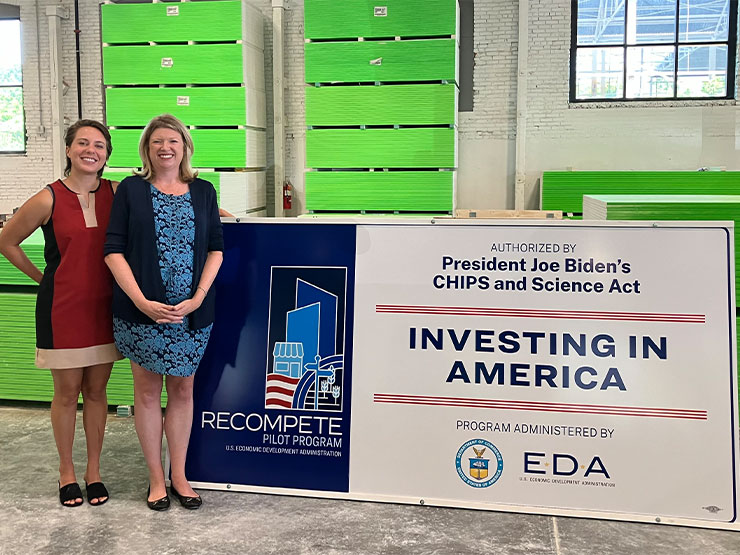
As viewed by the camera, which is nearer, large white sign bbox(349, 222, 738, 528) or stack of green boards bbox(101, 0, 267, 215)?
large white sign bbox(349, 222, 738, 528)

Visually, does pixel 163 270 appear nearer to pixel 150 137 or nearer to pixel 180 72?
pixel 150 137

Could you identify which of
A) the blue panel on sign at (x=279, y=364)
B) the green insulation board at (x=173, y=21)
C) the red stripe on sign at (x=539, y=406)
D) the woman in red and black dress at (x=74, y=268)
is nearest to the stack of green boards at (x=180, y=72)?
the green insulation board at (x=173, y=21)

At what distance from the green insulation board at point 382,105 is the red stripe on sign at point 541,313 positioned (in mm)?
5545

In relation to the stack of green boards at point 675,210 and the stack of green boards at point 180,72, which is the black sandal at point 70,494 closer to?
the stack of green boards at point 675,210

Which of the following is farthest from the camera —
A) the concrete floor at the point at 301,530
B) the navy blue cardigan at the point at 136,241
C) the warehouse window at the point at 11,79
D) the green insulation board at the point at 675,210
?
the warehouse window at the point at 11,79

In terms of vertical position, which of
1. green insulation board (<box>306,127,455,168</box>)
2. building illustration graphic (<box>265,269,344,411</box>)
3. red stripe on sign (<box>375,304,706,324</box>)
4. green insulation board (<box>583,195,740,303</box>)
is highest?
green insulation board (<box>306,127,455,168</box>)

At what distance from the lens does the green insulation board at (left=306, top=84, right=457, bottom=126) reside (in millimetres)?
8836

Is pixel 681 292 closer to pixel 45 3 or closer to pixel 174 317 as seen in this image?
pixel 174 317

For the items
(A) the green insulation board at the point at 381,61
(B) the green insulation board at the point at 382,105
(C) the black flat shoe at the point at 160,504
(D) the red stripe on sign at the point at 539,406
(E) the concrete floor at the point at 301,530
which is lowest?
(E) the concrete floor at the point at 301,530

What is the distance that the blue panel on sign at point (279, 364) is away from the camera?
3.68 metres

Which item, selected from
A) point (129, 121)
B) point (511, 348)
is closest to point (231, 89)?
point (129, 121)

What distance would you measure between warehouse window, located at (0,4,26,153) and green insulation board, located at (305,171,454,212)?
5.20 meters

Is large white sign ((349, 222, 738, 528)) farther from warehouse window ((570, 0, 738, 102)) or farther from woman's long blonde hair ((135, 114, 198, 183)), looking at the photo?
warehouse window ((570, 0, 738, 102))

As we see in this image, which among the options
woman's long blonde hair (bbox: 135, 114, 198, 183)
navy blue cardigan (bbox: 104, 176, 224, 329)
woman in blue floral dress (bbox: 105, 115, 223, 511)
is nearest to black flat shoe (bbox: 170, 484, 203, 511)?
woman in blue floral dress (bbox: 105, 115, 223, 511)
